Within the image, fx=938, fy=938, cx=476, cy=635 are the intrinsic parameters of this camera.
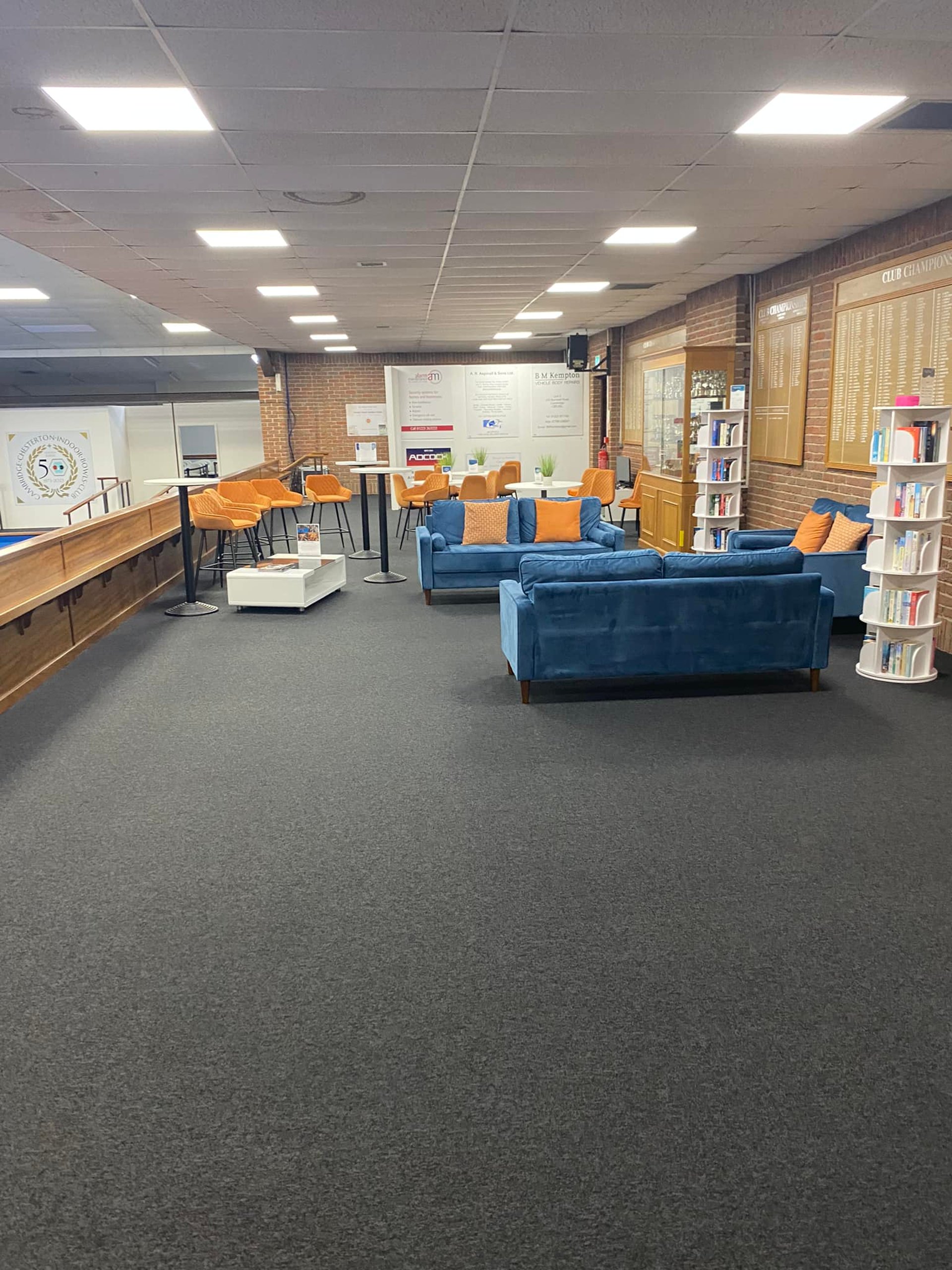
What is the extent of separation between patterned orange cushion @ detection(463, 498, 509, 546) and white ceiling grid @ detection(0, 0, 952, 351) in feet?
6.47

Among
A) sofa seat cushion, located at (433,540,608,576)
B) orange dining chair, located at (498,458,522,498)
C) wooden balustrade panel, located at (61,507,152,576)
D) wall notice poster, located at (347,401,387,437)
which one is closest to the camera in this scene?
wooden balustrade panel, located at (61,507,152,576)

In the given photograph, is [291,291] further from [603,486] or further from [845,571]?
[845,571]

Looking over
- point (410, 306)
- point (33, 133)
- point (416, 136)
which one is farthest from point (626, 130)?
point (410, 306)

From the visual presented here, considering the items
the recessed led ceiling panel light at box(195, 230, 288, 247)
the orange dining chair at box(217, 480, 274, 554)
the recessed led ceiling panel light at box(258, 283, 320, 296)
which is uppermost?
the recessed led ceiling panel light at box(258, 283, 320, 296)

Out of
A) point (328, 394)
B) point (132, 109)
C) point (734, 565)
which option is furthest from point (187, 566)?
point (328, 394)

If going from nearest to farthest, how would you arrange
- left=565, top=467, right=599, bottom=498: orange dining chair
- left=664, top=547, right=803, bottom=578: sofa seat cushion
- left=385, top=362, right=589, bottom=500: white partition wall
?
left=664, top=547, right=803, bottom=578: sofa seat cushion
left=565, top=467, right=599, bottom=498: orange dining chair
left=385, top=362, right=589, bottom=500: white partition wall

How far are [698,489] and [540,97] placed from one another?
5.46 meters

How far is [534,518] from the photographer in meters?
8.45

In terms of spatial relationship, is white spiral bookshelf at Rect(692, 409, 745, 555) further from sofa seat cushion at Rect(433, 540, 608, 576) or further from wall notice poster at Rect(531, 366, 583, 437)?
wall notice poster at Rect(531, 366, 583, 437)

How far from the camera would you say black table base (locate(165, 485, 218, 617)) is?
774cm

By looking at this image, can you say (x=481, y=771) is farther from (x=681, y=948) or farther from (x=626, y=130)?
(x=626, y=130)

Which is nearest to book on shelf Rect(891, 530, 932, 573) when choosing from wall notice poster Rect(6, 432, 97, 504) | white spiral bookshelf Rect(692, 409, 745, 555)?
white spiral bookshelf Rect(692, 409, 745, 555)

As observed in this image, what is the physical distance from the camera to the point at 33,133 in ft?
12.9

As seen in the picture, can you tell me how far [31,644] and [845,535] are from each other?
5375mm
